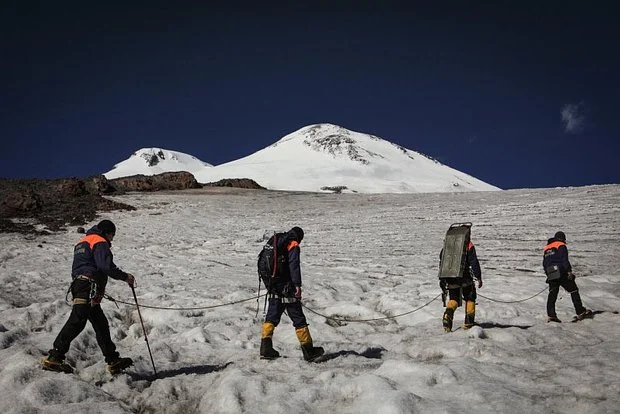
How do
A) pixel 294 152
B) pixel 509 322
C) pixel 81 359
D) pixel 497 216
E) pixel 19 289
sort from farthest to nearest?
pixel 294 152 < pixel 497 216 < pixel 19 289 < pixel 509 322 < pixel 81 359

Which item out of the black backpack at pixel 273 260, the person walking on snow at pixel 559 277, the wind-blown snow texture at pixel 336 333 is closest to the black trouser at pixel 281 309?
the black backpack at pixel 273 260

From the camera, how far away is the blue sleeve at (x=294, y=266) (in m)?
7.46

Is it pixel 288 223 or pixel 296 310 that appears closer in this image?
pixel 296 310

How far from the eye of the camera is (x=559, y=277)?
1058 cm

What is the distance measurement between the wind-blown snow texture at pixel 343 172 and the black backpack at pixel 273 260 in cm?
10330

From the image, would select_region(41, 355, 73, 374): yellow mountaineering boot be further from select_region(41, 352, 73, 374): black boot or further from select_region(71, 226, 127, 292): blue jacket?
select_region(71, 226, 127, 292): blue jacket

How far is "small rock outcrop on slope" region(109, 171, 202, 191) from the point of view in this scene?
159 ft

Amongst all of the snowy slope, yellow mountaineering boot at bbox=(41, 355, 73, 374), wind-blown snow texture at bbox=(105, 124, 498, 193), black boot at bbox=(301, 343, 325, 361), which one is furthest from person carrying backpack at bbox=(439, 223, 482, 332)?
the snowy slope

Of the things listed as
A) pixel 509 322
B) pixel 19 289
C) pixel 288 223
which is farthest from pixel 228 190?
pixel 509 322

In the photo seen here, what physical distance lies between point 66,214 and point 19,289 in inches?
748

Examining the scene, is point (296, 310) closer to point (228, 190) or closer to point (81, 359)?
point (81, 359)

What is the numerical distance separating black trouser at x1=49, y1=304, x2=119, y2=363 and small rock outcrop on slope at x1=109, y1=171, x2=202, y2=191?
141 ft

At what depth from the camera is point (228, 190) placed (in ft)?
166

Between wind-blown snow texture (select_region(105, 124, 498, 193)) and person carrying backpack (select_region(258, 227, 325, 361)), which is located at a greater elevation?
wind-blown snow texture (select_region(105, 124, 498, 193))
